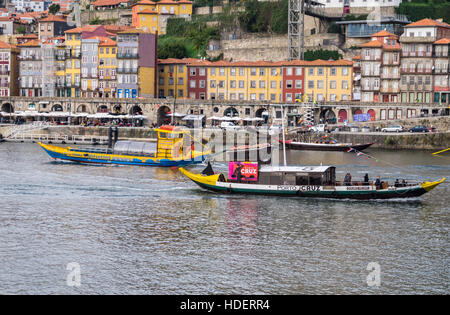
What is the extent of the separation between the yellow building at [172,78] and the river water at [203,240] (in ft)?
184

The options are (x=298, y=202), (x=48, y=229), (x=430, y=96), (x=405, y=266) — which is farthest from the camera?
(x=430, y=96)

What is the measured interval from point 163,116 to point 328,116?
23.4 metres

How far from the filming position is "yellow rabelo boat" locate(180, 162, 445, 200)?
5603 centimetres

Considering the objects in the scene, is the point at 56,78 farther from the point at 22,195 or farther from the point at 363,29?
the point at 22,195

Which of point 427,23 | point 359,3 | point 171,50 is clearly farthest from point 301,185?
point 171,50

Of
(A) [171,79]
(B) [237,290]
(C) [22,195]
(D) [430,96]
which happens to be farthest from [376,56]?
(B) [237,290]

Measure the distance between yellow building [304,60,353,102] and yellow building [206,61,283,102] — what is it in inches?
A: 182

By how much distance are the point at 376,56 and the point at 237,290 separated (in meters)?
78.8

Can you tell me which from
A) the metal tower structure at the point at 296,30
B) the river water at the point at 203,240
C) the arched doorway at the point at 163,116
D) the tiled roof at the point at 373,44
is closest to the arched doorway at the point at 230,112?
the arched doorway at the point at 163,116

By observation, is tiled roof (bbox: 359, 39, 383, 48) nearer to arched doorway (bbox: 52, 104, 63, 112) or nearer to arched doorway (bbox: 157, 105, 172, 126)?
arched doorway (bbox: 157, 105, 172, 126)

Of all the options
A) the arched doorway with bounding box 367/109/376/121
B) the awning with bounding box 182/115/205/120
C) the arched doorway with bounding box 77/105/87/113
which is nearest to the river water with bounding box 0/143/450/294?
the arched doorway with bounding box 367/109/376/121

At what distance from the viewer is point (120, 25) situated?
5753 inches

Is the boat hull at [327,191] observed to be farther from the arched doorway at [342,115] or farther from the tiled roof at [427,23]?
the tiled roof at [427,23]

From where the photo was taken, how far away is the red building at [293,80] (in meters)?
112
